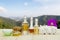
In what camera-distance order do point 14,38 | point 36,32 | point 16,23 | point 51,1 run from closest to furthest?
point 14,38 → point 36,32 → point 16,23 → point 51,1

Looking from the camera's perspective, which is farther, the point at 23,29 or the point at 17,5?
the point at 17,5

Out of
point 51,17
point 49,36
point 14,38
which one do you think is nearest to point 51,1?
point 51,17

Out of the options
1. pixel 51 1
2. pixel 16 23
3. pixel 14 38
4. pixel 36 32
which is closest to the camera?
pixel 14 38

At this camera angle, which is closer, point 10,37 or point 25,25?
point 10,37

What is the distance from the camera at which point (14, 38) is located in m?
1.08

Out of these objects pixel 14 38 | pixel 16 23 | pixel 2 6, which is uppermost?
pixel 2 6

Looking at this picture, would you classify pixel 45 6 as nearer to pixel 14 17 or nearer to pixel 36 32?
pixel 14 17

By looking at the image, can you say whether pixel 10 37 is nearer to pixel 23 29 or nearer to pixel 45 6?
pixel 23 29

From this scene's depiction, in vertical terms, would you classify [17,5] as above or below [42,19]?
above

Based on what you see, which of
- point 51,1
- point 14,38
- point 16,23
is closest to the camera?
point 14,38

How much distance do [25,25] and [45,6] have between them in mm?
470

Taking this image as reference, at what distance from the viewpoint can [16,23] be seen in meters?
1.56

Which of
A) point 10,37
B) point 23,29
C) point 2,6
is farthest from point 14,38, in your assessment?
point 2,6

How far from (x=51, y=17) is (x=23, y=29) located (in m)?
0.45
